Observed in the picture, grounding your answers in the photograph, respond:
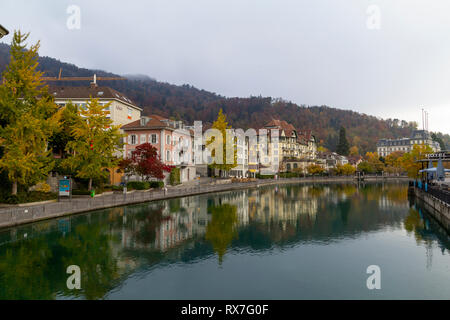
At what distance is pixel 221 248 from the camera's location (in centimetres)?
1897

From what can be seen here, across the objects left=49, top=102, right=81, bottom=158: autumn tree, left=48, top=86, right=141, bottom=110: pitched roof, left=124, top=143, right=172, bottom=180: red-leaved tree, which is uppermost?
left=48, top=86, right=141, bottom=110: pitched roof

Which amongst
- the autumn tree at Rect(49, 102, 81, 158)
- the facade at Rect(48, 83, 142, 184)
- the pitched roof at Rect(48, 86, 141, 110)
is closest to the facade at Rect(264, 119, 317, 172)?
the facade at Rect(48, 83, 142, 184)

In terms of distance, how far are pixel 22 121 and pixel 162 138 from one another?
2833 centimetres

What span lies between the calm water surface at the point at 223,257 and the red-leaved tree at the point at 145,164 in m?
14.9

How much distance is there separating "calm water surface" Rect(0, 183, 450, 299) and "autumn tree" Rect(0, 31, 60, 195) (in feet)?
20.4

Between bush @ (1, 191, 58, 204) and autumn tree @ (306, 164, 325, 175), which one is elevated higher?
autumn tree @ (306, 164, 325, 175)

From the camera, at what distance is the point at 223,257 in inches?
673

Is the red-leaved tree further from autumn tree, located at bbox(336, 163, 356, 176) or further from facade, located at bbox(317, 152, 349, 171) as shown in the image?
facade, located at bbox(317, 152, 349, 171)

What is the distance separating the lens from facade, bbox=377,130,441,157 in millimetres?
164625

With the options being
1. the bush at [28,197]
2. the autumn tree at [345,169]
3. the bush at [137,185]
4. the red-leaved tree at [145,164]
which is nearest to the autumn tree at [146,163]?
the red-leaved tree at [145,164]

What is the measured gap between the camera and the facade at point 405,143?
165 meters
